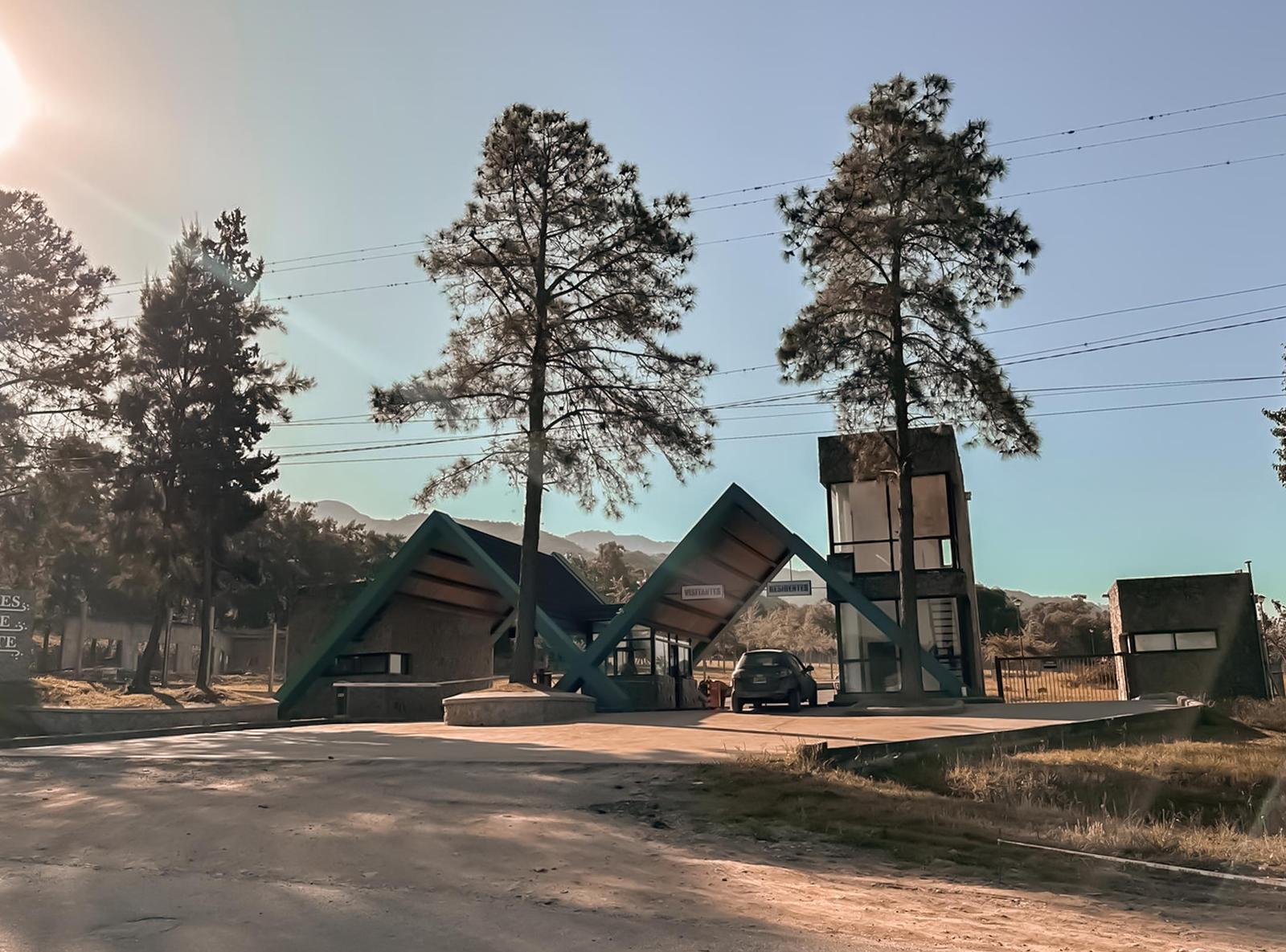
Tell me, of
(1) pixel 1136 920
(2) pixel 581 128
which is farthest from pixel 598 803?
(2) pixel 581 128

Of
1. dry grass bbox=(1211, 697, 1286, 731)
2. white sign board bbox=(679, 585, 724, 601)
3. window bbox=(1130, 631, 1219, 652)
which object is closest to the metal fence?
window bbox=(1130, 631, 1219, 652)

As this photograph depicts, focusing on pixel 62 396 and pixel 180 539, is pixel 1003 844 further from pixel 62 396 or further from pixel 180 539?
pixel 180 539

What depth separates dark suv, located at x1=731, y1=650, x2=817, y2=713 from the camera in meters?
23.5

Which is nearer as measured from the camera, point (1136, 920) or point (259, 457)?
point (1136, 920)

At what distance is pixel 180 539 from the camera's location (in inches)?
1558

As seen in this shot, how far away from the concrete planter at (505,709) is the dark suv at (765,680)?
4415 millimetres

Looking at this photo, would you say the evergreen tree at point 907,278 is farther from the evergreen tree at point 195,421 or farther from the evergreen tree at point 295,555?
the evergreen tree at point 295,555

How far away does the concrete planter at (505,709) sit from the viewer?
20562mm

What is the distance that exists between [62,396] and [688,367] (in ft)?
70.3

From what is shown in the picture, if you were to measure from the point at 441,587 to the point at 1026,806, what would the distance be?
22472 mm

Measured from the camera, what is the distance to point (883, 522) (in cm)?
3000

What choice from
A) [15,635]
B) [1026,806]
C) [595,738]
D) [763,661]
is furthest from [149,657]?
[1026,806]

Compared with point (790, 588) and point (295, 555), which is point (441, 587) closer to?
point (790, 588)

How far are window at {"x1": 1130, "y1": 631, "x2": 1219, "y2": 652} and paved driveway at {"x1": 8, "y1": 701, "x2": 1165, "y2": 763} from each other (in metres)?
11.3
